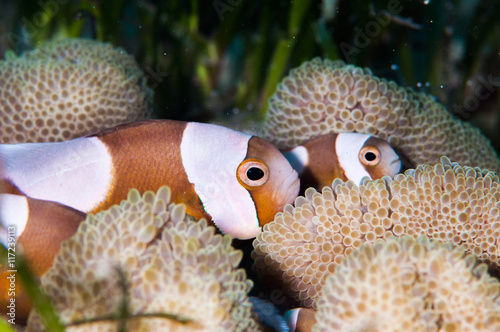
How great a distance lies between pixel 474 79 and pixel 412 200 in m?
2.93

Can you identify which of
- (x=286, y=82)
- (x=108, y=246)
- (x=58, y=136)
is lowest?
(x=58, y=136)

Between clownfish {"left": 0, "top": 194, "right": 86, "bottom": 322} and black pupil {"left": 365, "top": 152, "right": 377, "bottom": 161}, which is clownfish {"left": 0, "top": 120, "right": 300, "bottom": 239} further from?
black pupil {"left": 365, "top": 152, "right": 377, "bottom": 161}

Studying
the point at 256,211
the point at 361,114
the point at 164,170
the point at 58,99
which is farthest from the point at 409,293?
the point at 58,99

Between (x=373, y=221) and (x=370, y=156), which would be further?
(x=370, y=156)

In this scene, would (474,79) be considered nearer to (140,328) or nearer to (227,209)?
(227,209)

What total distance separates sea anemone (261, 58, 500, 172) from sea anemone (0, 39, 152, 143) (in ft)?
2.67

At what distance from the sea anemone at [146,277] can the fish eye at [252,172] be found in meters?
0.33

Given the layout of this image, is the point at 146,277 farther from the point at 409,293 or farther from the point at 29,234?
the point at 409,293

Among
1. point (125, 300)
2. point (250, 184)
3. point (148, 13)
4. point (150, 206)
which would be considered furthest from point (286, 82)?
point (148, 13)

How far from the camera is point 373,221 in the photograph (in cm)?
125

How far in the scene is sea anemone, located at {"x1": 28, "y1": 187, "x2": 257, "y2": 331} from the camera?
83 cm

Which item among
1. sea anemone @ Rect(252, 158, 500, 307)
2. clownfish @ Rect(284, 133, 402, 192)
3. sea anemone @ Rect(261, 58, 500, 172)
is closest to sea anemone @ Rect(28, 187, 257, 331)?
sea anemone @ Rect(252, 158, 500, 307)

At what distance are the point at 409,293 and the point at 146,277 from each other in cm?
60

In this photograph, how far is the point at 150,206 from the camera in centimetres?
97
